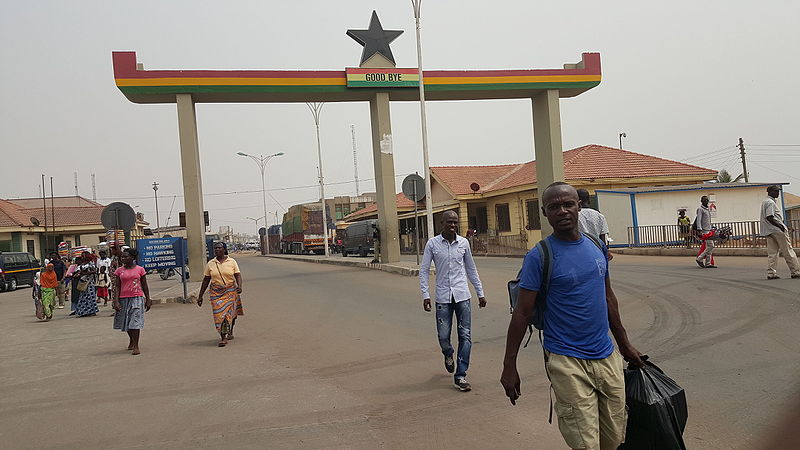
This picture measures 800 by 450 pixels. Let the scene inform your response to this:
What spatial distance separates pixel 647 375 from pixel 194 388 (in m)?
5.03

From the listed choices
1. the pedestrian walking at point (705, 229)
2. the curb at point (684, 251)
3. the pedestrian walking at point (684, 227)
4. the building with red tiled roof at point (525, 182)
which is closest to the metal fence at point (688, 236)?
the pedestrian walking at point (684, 227)

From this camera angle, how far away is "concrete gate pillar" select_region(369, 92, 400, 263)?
2295 cm

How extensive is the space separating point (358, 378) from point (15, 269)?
30.4 m

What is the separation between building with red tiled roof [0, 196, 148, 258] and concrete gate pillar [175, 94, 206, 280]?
25409 millimetres

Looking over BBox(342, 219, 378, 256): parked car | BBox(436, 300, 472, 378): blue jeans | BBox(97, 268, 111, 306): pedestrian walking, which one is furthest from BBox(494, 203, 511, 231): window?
BBox(436, 300, 472, 378): blue jeans

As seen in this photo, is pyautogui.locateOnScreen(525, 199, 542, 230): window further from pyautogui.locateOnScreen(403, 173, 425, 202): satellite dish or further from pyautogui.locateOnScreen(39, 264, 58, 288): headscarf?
pyautogui.locateOnScreen(39, 264, 58, 288): headscarf

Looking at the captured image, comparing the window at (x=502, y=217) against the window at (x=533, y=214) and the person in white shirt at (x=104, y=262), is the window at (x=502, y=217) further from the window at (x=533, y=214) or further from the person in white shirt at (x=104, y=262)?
the person in white shirt at (x=104, y=262)

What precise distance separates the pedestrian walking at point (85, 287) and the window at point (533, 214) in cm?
2068

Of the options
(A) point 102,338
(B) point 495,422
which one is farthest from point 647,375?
(A) point 102,338

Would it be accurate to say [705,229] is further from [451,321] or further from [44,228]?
[44,228]

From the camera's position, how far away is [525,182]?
30.8 meters

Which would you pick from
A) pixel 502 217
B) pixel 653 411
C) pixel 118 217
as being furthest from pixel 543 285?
pixel 502 217

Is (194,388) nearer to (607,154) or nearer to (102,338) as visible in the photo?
(102,338)

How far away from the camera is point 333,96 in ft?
76.2
